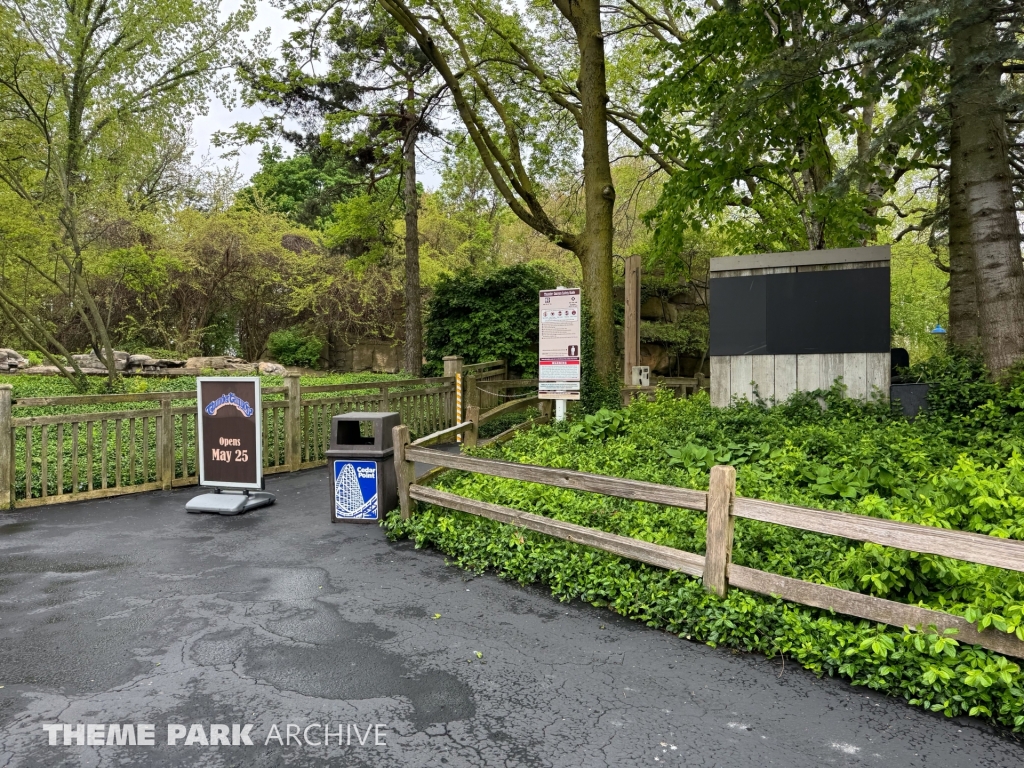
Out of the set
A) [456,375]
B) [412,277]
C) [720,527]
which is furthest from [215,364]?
[720,527]

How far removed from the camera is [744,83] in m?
7.62

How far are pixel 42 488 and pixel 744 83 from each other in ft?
31.7

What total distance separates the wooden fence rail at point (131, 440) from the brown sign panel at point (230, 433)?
2.50ft

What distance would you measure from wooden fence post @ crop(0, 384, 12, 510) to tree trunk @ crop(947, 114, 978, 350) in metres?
11.5

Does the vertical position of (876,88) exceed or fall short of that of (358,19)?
it falls short

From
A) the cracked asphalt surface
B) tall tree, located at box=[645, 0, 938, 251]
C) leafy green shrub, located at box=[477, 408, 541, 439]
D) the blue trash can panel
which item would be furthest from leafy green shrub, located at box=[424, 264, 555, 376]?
the cracked asphalt surface

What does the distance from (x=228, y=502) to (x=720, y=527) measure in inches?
229

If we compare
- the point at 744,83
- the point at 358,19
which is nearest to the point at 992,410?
the point at 744,83

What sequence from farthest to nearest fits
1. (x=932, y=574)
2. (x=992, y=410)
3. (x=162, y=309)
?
(x=162, y=309) < (x=992, y=410) < (x=932, y=574)

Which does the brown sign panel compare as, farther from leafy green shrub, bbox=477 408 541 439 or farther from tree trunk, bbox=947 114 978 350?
tree trunk, bbox=947 114 978 350

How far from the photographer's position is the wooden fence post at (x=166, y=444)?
332 inches

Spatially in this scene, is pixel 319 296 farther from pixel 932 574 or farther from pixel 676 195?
pixel 932 574

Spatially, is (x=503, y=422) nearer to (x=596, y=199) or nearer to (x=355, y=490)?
(x=596, y=199)

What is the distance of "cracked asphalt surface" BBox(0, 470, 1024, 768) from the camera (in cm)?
284
